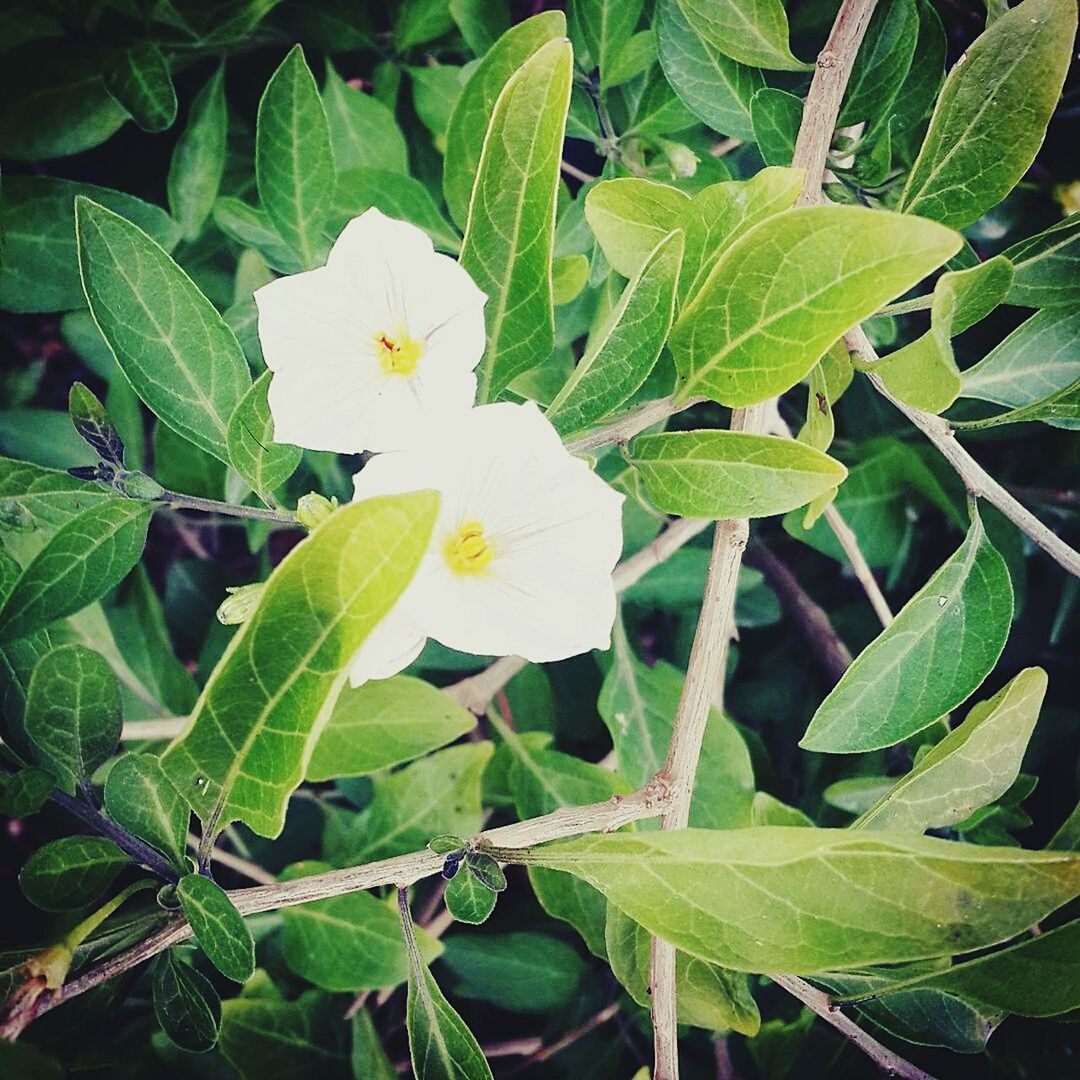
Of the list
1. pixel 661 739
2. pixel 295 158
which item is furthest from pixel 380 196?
pixel 661 739

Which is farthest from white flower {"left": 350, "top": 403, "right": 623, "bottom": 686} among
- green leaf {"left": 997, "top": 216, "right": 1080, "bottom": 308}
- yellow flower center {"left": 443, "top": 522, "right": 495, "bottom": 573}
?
green leaf {"left": 997, "top": 216, "right": 1080, "bottom": 308}

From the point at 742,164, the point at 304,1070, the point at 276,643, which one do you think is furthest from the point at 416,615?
the point at 742,164

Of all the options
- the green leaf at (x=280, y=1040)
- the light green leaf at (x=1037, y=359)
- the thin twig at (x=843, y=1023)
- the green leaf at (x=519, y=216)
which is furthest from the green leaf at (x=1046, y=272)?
the green leaf at (x=280, y=1040)

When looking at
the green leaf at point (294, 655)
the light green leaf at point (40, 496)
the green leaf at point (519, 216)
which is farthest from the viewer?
the light green leaf at point (40, 496)

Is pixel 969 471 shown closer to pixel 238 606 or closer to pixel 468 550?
pixel 468 550

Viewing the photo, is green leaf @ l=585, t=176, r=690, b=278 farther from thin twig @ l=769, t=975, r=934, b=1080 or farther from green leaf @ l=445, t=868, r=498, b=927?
thin twig @ l=769, t=975, r=934, b=1080

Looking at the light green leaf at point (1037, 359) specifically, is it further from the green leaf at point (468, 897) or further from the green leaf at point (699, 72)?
the green leaf at point (468, 897)
